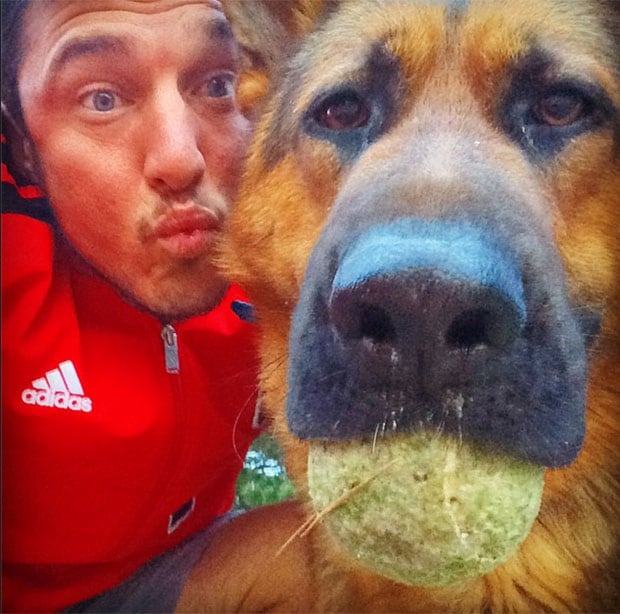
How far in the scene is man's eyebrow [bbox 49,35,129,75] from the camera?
1.17 m

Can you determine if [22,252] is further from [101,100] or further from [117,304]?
[101,100]

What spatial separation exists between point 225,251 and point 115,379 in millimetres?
275

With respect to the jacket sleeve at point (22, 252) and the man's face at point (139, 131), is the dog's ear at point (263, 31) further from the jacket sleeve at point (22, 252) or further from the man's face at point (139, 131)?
the jacket sleeve at point (22, 252)

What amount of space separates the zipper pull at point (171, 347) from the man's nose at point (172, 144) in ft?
0.75

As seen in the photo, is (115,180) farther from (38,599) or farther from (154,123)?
(38,599)

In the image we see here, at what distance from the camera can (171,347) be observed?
4.09ft

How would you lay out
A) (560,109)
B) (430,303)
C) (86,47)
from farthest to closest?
(86,47)
(560,109)
(430,303)

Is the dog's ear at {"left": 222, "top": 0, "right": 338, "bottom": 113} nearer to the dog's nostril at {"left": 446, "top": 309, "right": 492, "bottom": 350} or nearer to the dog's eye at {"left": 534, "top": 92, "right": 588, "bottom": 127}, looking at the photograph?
the dog's eye at {"left": 534, "top": 92, "right": 588, "bottom": 127}

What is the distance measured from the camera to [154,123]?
1186 mm

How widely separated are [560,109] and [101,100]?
2.23 feet

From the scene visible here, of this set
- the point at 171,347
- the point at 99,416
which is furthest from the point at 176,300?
the point at 99,416

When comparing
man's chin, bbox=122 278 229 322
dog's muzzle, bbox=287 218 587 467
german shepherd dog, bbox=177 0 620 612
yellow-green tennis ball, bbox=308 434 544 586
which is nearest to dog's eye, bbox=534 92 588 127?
german shepherd dog, bbox=177 0 620 612

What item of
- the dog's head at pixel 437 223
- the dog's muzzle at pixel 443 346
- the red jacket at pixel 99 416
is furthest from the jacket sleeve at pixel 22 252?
the dog's muzzle at pixel 443 346

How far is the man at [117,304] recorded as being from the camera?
1186 mm
